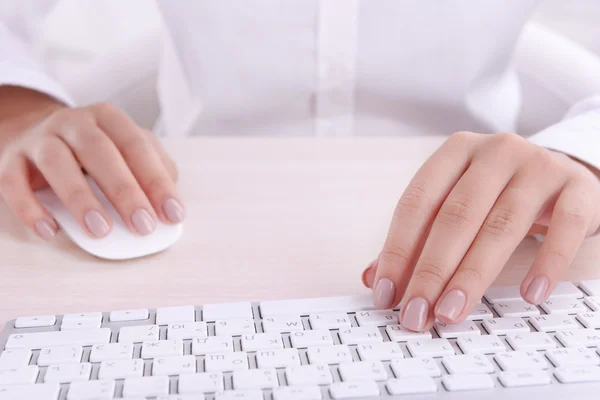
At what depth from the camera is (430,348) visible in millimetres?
312

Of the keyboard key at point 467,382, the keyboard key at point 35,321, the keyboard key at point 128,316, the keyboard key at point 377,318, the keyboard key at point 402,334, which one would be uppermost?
the keyboard key at point 35,321

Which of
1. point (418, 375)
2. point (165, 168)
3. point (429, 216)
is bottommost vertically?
point (418, 375)

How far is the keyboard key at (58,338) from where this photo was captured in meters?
Answer: 0.31

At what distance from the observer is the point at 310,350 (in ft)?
0.99

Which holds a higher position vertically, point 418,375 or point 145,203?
point 145,203

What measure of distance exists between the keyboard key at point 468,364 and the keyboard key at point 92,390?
0.15 meters

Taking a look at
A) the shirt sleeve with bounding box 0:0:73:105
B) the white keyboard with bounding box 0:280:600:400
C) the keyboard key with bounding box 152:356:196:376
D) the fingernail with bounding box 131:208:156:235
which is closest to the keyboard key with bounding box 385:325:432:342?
the white keyboard with bounding box 0:280:600:400

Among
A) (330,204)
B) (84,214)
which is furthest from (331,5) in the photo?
Result: (84,214)

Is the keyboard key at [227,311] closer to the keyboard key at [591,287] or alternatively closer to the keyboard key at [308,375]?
the keyboard key at [308,375]

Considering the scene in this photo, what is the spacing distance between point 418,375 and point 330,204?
0.26 m

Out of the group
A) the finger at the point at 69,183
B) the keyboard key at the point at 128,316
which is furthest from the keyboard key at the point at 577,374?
the finger at the point at 69,183

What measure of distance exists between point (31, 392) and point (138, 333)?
0.06 metres

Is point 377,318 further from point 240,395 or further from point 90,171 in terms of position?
point 90,171

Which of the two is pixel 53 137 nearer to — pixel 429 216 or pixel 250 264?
pixel 250 264
